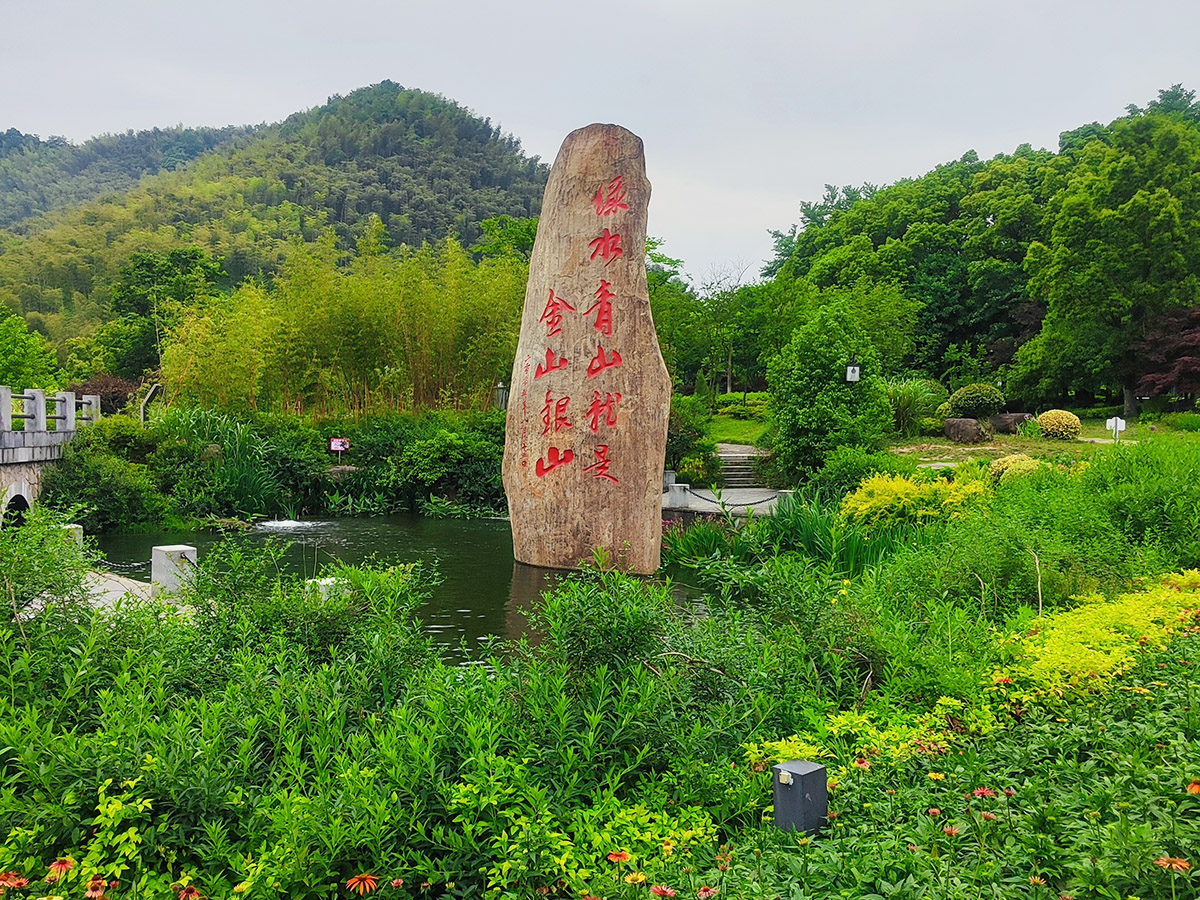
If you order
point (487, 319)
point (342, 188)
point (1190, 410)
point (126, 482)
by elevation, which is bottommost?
point (126, 482)

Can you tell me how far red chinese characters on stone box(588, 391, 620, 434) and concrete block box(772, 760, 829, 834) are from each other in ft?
14.8

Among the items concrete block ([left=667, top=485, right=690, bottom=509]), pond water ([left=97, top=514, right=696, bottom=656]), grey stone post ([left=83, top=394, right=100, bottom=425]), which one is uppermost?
grey stone post ([left=83, top=394, right=100, bottom=425])

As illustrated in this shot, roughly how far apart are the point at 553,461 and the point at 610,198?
7.11ft

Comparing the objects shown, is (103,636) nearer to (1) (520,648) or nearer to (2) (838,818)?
(1) (520,648)

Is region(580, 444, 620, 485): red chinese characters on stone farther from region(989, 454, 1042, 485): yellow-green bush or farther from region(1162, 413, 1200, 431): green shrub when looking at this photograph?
region(1162, 413, 1200, 431): green shrub

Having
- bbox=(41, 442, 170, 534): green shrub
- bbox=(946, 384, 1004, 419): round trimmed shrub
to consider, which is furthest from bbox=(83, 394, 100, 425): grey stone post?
bbox=(946, 384, 1004, 419): round trimmed shrub

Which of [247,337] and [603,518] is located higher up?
[247,337]

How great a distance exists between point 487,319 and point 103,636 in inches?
464

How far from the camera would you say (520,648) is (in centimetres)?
272

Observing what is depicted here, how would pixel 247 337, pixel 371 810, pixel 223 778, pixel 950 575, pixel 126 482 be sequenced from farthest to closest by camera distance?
pixel 247 337, pixel 126 482, pixel 950 575, pixel 223 778, pixel 371 810

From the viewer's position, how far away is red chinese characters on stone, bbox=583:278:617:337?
6.56 meters

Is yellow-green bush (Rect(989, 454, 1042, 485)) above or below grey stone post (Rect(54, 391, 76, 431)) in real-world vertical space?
below

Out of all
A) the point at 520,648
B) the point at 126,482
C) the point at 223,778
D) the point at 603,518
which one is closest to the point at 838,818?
the point at 520,648

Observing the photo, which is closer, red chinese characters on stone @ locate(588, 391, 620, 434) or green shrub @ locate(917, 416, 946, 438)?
red chinese characters on stone @ locate(588, 391, 620, 434)
